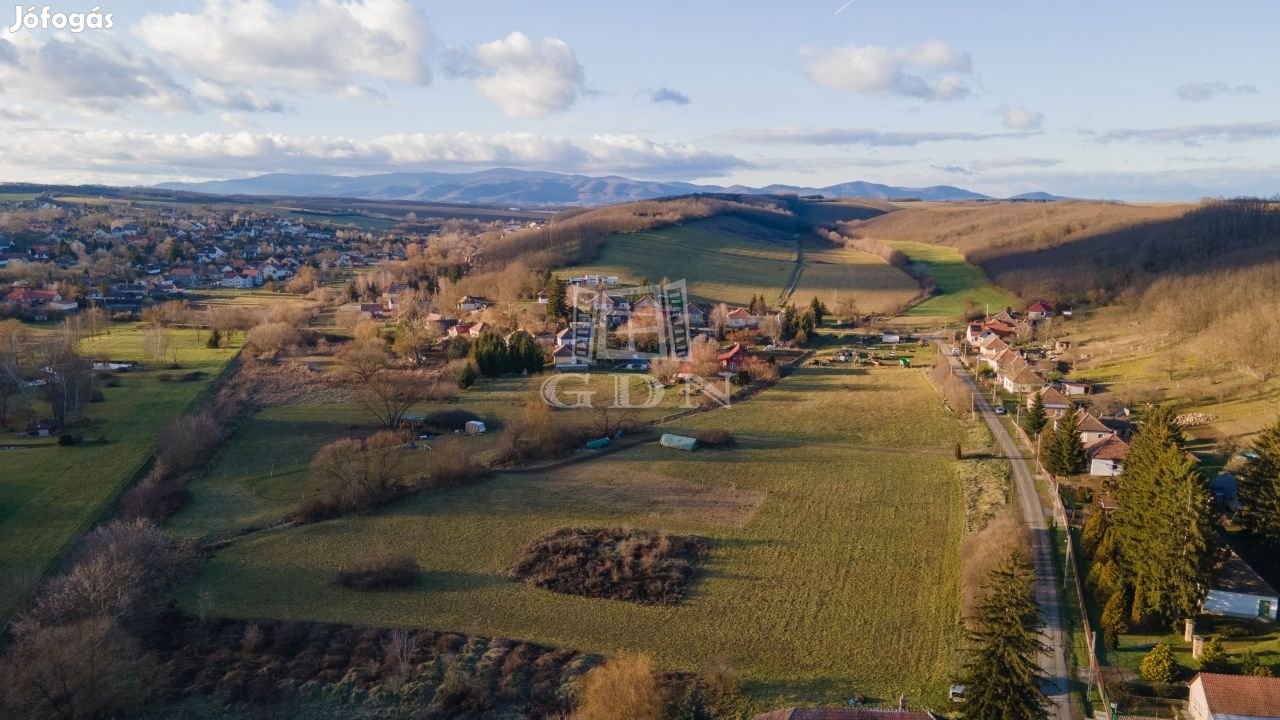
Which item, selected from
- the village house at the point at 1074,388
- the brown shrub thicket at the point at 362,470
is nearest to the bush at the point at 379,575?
the brown shrub thicket at the point at 362,470

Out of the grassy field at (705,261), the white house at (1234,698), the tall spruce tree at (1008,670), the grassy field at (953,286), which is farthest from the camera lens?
the grassy field at (705,261)

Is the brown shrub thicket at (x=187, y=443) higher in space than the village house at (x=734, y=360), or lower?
lower

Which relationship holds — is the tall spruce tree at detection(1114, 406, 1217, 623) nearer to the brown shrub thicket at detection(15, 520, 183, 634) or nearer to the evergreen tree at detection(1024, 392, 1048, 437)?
the evergreen tree at detection(1024, 392, 1048, 437)

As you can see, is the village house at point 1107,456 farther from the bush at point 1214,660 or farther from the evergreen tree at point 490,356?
the evergreen tree at point 490,356

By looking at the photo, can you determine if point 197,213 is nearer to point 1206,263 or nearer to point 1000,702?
point 1206,263

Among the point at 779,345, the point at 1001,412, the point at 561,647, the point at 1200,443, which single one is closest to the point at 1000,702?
the point at 561,647

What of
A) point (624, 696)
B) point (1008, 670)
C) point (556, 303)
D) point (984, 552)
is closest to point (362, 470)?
point (624, 696)
